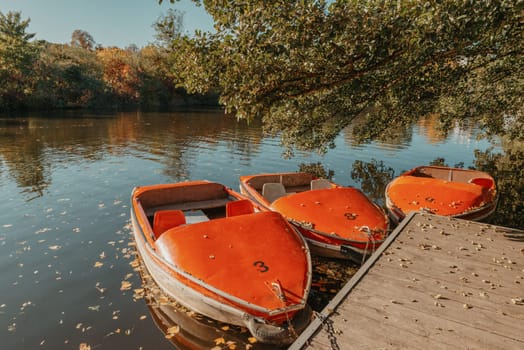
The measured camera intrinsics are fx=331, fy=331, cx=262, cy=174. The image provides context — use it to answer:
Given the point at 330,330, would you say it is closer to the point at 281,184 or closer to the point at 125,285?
the point at 125,285

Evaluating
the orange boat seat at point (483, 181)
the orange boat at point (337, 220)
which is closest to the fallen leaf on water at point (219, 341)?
the orange boat at point (337, 220)

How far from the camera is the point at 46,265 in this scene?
8.95m

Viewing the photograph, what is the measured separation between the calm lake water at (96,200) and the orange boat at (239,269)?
890mm

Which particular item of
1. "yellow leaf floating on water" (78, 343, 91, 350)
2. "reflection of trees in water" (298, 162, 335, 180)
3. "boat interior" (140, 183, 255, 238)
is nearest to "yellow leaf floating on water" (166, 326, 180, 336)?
"yellow leaf floating on water" (78, 343, 91, 350)

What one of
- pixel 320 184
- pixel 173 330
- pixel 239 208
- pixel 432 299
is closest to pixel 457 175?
pixel 320 184

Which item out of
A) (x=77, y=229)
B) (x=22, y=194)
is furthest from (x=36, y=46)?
(x=77, y=229)

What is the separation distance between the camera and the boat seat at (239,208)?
902 cm

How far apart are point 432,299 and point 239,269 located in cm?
331

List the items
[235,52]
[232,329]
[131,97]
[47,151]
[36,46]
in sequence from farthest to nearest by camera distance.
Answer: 1. [131,97]
2. [36,46]
3. [47,151]
4. [235,52]
5. [232,329]

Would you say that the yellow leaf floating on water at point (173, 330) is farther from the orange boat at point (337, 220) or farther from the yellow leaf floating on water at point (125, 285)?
the orange boat at point (337, 220)

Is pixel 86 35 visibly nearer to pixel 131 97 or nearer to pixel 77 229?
pixel 131 97

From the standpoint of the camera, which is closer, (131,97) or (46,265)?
(46,265)

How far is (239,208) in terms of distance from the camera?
911 centimetres

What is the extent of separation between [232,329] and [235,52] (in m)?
6.09
